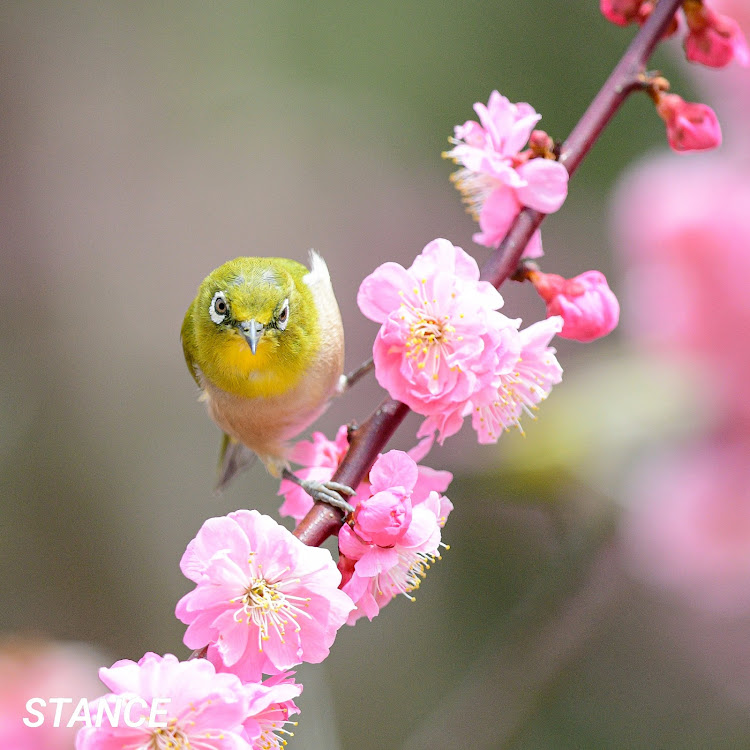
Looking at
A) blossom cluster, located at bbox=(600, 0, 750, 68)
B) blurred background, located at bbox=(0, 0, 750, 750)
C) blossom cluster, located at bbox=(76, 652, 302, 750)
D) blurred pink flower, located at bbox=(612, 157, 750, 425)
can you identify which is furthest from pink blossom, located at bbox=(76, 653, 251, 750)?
blurred pink flower, located at bbox=(612, 157, 750, 425)

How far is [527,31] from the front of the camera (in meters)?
4.09

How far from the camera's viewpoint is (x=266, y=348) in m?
1.37

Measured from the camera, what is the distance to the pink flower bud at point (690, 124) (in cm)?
109

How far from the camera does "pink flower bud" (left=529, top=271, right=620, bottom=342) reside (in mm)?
1027

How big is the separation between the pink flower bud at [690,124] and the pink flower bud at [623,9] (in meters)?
0.16

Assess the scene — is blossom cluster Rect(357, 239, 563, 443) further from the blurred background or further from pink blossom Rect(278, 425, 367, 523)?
the blurred background

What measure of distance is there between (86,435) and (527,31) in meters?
2.68

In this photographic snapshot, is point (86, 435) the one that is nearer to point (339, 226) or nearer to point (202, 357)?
point (339, 226)

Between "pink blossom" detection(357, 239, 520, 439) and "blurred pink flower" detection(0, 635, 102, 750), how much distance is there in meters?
0.97

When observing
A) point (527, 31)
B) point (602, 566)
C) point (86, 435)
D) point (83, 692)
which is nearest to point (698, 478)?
point (602, 566)

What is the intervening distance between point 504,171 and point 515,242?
8cm

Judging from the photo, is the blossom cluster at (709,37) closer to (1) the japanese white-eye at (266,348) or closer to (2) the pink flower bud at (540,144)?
(2) the pink flower bud at (540,144)

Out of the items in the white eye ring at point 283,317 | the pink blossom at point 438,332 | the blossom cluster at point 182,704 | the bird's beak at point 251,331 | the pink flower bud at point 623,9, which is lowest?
the blossom cluster at point 182,704

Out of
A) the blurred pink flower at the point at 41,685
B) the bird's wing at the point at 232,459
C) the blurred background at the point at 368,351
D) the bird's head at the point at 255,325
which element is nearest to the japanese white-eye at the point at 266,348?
the bird's head at the point at 255,325
